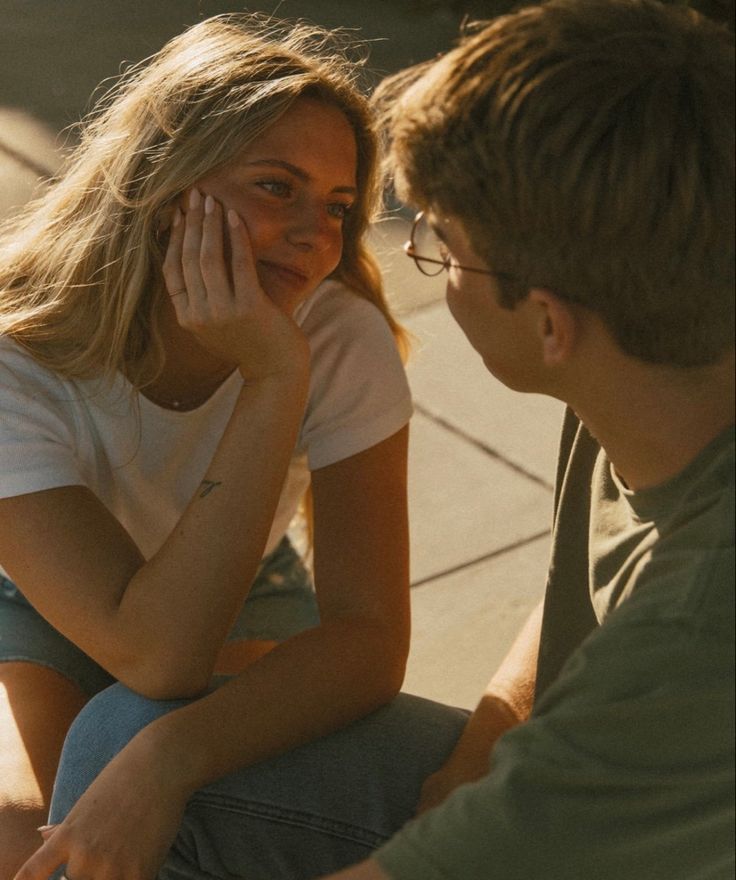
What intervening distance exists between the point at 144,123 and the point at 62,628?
34.1 inches

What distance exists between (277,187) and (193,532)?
2.01 feet

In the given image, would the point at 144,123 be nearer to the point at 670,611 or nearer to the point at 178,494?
the point at 178,494

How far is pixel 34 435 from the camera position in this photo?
2254 millimetres

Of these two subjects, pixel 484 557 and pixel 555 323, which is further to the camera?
pixel 484 557

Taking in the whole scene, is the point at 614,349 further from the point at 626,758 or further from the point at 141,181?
the point at 141,181

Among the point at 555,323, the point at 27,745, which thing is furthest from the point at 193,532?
the point at 555,323

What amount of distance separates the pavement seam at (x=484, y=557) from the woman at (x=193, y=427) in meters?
0.97

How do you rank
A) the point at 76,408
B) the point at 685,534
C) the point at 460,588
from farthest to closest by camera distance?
the point at 460,588 < the point at 76,408 < the point at 685,534

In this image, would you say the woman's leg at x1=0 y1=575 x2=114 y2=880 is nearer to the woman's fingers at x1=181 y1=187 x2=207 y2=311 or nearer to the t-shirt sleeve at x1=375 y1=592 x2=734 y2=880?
the woman's fingers at x1=181 y1=187 x2=207 y2=311

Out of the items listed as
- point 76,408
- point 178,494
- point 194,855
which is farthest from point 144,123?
point 194,855

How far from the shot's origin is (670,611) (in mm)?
1381

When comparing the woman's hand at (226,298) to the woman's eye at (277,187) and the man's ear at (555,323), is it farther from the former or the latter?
the man's ear at (555,323)

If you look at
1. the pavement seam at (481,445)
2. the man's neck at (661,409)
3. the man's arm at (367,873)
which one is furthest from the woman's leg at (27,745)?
the pavement seam at (481,445)

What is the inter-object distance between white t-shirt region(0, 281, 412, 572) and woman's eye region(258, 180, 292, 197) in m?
0.28
